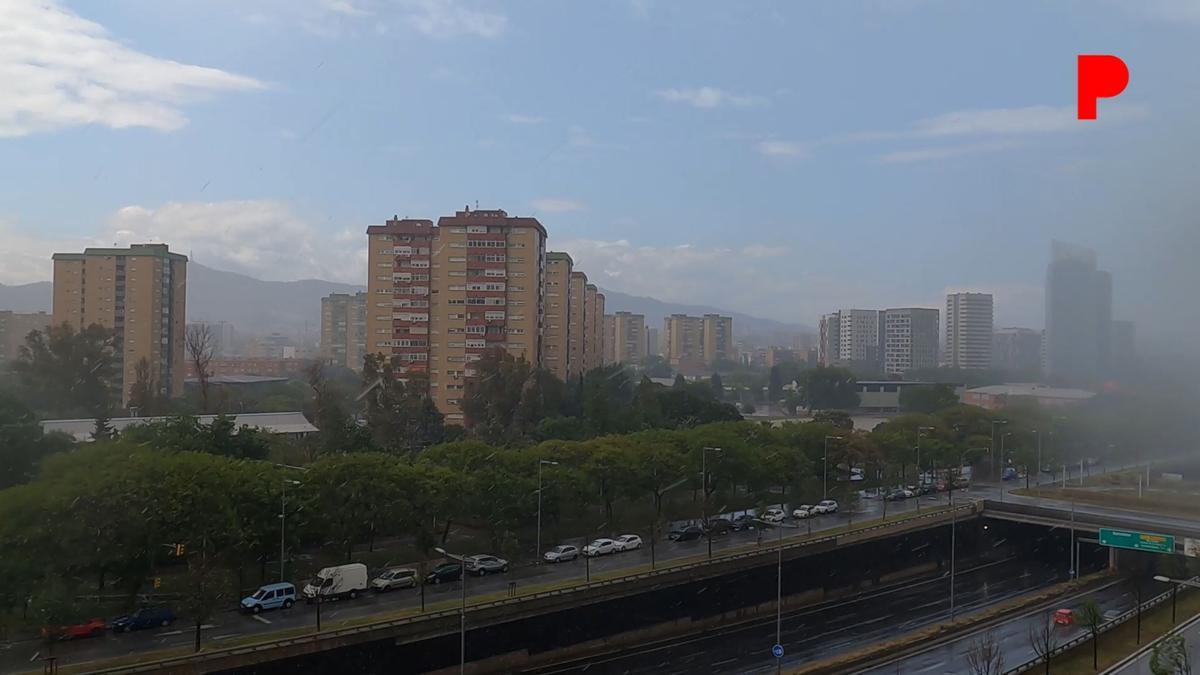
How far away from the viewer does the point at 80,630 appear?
722cm

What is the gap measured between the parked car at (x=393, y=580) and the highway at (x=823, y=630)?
1.67 meters

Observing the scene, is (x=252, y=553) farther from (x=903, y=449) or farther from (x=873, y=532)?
(x=903, y=449)

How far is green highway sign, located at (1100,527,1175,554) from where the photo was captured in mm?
11086

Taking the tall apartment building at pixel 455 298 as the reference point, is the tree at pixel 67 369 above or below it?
below

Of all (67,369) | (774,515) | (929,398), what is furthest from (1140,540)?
(67,369)

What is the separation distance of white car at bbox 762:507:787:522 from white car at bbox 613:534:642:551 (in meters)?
2.45

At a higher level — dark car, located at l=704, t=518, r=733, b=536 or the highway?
dark car, located at l=704, t=518, r=733, b=536

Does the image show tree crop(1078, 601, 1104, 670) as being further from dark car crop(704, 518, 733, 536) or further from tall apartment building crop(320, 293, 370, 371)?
tall apartment building crop(320, 293, 370, 371)

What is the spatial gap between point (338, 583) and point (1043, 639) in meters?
6.96

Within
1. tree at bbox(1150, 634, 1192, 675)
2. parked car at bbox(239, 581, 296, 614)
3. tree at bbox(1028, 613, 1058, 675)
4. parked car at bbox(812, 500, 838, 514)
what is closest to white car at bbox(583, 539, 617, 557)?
parked car at bbox(239, 581, 296, 614)

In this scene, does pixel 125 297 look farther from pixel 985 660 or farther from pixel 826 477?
pixel 985 660

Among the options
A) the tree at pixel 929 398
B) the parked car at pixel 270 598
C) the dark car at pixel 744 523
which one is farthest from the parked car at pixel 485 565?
the tree at pixel 929 398

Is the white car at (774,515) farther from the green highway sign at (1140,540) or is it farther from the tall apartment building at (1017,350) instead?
the tall apartment building at (1017,350)

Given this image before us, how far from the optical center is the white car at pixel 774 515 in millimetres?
13188
